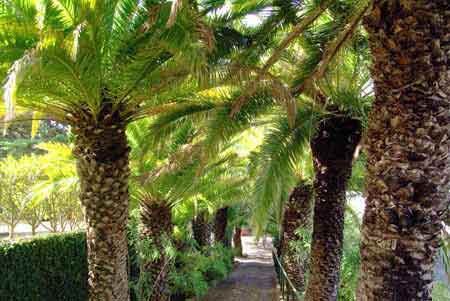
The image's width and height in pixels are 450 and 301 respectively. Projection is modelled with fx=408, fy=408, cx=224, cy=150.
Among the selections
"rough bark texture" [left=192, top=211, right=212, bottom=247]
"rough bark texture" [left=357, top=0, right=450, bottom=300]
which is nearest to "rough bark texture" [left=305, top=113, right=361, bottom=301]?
"rough bark texture" [left=357, top=0, right=450, bottom=300]

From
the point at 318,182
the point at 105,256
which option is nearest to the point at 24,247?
the point at 105,256

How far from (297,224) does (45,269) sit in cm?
754

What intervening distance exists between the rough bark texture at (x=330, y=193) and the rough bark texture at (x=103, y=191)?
11.4ft

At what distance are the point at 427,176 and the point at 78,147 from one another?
490 centimetres

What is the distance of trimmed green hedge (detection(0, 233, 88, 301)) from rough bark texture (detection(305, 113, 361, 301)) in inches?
215

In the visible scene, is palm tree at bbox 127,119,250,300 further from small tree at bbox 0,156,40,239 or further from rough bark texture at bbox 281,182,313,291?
small tree at bbox 0,156,40,239

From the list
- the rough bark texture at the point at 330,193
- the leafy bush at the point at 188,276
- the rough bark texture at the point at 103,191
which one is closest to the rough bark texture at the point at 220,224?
the leafy bush at the point at 188,276

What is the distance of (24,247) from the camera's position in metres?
8.09

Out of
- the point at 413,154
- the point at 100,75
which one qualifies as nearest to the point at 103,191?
the point at 100,75

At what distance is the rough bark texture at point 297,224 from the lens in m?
12.8

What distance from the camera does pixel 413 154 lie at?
328 centimetres

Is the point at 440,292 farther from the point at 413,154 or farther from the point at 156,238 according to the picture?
the point at 413,154

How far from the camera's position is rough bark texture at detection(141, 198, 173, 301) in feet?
35.8

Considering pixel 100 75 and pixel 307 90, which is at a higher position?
pixel 307 90
